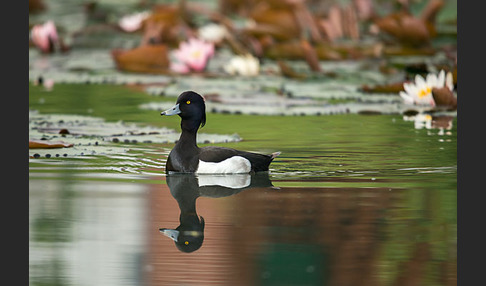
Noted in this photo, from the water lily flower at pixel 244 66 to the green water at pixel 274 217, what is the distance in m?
4.00

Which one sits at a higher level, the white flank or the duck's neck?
the duck's neck

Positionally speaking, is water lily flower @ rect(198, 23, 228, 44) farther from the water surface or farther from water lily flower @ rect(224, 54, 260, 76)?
the water surface

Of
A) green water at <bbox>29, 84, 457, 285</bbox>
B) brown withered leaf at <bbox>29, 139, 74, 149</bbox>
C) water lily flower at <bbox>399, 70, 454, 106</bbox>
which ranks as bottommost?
green water at <bbox>29, 84, 457, 285</bbox>

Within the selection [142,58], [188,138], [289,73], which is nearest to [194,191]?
[188,138]

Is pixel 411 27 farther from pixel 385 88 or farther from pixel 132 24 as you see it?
pixel 132 24

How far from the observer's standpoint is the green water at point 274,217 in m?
4.15

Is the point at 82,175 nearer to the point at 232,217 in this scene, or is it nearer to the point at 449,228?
the point at 232,217

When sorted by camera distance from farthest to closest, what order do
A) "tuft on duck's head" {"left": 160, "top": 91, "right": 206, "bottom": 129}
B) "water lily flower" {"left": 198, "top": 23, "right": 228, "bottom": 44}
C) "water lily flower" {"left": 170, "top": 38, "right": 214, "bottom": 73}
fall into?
"water lily flower" {"left": 198, "top": 23, "right": 228, "bottom": 44} → "water lily flower" {"left": 170, "top": 38, "right": 214, "bottom": 73} → "tuft on duck's head" {"left": 160, "top": 91, "right": 206, "bottom": 129}

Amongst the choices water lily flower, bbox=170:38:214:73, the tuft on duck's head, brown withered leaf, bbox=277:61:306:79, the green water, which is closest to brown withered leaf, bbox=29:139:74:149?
the green water

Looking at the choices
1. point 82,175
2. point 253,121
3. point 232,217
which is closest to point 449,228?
A: point 232,217

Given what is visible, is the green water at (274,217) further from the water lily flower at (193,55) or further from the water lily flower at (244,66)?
the water lily flower at (193,55)

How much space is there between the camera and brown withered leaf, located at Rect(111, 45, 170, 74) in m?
12.8

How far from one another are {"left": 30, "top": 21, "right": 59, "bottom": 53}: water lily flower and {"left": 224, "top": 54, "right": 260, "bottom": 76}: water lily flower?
3.49m

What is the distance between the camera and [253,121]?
9555 millimetres
